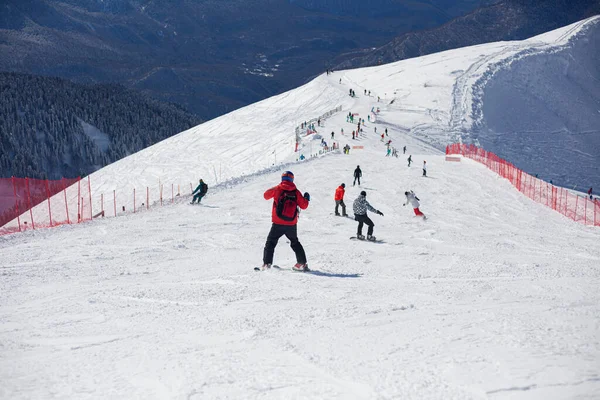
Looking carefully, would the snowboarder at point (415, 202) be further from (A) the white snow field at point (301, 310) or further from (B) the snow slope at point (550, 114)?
(B) the snow slope at point (550, 114)

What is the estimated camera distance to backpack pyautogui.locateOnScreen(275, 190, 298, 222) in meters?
8.85

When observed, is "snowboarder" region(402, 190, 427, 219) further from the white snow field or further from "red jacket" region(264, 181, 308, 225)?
"red jacket" region(264, 181, 308, 225)

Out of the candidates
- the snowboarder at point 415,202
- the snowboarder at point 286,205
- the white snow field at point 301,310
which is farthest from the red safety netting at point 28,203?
the snowboarder at point 286,205

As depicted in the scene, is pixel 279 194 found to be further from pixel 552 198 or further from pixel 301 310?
pixel 552 198

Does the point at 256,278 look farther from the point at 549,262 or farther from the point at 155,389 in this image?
the point at 549,262

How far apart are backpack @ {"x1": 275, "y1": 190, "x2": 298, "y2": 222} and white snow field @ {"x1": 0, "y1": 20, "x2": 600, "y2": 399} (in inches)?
33.9

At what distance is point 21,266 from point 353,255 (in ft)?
19.1

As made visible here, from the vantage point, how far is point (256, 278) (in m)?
8.62

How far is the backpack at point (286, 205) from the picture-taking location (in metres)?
8.85

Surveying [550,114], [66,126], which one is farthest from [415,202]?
[66,126]

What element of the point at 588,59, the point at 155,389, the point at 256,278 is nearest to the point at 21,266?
the point at 256,278

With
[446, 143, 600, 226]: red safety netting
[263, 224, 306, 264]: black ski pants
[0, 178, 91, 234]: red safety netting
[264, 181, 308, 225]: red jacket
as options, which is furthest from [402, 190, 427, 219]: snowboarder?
[0, 178, 91, 234]: red safety netting

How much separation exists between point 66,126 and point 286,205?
15106 centimetres

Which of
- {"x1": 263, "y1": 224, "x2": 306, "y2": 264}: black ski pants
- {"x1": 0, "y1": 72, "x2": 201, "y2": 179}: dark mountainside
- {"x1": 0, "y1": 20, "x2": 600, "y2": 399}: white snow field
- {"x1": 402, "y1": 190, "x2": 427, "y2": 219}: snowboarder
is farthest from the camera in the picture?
{"x1": 0, "y1": 72, "x2": 201, "y2": 179}: dark mountainside
